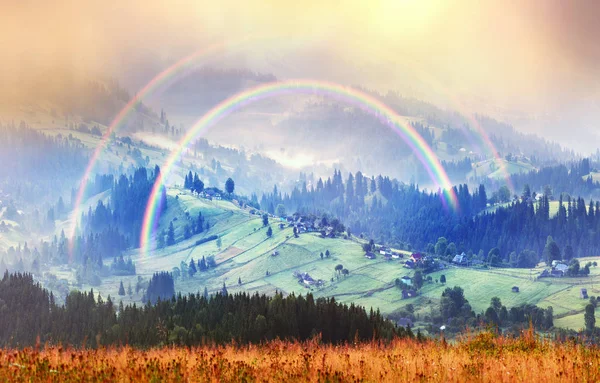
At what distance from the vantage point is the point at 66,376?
19859 mm

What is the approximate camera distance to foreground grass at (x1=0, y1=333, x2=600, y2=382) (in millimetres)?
20266

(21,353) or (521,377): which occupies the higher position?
(21,353)

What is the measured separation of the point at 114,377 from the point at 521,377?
13317 millimetres

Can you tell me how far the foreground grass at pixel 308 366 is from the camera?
66.5 feet


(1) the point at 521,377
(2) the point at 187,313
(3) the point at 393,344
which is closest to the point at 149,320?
(2) the point at 187,313

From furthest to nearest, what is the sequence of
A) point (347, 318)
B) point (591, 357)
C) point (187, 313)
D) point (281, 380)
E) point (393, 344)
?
point (187, 313), point (347, 318), point (393, 344), point (591, 357), point (281, 380)

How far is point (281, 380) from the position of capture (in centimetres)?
2067

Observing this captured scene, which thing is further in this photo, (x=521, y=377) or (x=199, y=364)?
(x=199, y=364)

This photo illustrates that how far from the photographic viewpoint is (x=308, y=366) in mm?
22062

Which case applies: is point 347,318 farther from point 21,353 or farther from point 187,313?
point 21,353

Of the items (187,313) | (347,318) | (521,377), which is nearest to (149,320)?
(187,313)

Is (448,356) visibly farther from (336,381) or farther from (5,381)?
(5,381)

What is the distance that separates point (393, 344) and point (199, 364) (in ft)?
41.0

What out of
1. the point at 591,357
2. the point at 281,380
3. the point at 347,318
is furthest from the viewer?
the point at 347,318
